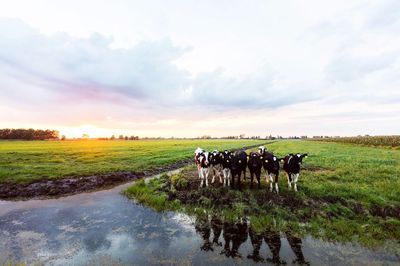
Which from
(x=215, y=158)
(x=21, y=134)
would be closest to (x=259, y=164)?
(x=215, y=158)

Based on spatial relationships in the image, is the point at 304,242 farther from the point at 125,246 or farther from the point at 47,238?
the point at 47,238

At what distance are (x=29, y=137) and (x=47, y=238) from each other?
511 ft

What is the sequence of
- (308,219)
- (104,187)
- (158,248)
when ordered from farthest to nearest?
(104,187), (308,219), (158,248)

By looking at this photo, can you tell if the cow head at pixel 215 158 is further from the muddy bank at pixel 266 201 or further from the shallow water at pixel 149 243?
the shallow water at pixel 149 243

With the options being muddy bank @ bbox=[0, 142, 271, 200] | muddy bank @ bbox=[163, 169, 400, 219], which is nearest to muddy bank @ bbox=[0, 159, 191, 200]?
muddy bank @ bbox=[0, 142, 271, 200]

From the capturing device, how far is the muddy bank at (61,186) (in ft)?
53.9

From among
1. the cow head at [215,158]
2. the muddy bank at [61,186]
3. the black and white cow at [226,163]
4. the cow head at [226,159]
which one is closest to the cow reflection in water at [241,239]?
the black and white cow at [226,163]

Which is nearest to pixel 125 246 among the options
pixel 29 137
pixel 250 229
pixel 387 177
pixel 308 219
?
pixel 250 229

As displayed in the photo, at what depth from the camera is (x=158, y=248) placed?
8375 millimetres

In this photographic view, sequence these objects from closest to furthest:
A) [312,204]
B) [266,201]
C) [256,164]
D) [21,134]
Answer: [312,204], [266,201], [256,164], [21,134]

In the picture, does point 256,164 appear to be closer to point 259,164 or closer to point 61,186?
point 259,164

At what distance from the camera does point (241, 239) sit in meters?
8.79

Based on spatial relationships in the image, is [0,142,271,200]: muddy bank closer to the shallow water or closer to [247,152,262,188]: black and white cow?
the shallow water

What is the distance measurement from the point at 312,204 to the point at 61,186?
1674 cm
